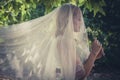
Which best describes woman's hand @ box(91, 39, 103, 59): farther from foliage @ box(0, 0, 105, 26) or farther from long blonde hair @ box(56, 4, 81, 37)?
foliage @ box(0, 0, 105, 26)

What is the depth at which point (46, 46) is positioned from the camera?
179 inches

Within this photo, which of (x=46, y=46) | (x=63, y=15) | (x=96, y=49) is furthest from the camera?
(x=46, y=46)

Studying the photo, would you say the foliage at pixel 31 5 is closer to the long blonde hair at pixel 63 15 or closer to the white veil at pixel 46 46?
the white veil at pixel 46 46

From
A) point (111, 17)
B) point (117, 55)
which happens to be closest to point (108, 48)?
point (117, 55)

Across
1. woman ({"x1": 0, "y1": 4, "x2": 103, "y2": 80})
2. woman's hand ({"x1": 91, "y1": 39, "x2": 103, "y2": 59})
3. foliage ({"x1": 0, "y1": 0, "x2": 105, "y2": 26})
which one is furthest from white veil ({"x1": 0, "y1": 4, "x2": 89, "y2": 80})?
foliage ({"x1": 0, "y1": 0, "x2": 105, "y2": 26})

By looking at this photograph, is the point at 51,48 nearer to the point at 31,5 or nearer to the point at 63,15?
the point at 63,15

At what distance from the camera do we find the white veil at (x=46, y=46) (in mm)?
4273

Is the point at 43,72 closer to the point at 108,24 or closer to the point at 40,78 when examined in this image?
the point at 40,78

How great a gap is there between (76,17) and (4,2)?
6.32ft

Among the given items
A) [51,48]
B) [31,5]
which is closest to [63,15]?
[51,48]

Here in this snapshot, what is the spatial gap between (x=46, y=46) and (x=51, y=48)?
0.42 ft

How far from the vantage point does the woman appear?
4.26 metres

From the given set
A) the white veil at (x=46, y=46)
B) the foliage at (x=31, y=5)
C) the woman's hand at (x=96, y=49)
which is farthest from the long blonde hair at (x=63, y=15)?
the foliage at (x=31, y=5)

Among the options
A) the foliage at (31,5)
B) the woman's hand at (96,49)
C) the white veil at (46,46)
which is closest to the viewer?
the woman's hand at (96,49)
